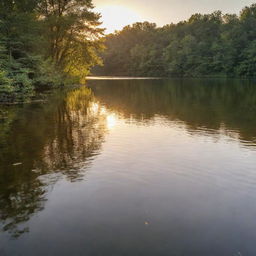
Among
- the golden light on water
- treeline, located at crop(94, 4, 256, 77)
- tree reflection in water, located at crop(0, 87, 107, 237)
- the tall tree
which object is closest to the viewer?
tree reflection in water, located at crop(0, 87, 107, 237)

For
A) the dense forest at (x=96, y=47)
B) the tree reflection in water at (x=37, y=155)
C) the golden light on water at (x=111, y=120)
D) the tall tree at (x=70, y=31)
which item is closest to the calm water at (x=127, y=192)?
the tree reflection in water at (x=37, y=155)

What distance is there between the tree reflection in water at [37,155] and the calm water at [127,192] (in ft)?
0.12

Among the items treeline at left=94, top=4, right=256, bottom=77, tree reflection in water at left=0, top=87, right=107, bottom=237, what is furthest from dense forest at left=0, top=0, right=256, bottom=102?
tree reflection in water at left=0, top=87, right=107, bottom=237

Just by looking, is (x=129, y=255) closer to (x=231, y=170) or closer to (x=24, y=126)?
(x=231, y=170)

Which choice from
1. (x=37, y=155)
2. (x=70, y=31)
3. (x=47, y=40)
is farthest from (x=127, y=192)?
(x=70, y=31)

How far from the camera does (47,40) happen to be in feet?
152

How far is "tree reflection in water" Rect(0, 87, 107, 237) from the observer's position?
24.6ft

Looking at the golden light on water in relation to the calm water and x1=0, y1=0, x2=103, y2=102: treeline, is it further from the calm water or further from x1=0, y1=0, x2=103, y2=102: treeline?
x1=0, y1=0, x2=103, y2=102: treeline

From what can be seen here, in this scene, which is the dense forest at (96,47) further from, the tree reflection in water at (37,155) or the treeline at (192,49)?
the tree reflection in water at (37,155)

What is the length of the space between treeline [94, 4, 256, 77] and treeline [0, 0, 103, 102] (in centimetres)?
5646

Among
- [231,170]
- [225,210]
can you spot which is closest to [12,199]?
[225,210]

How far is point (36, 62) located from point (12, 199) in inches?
1096

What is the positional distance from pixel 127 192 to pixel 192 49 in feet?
352

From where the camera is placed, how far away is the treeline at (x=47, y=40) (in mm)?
30609
